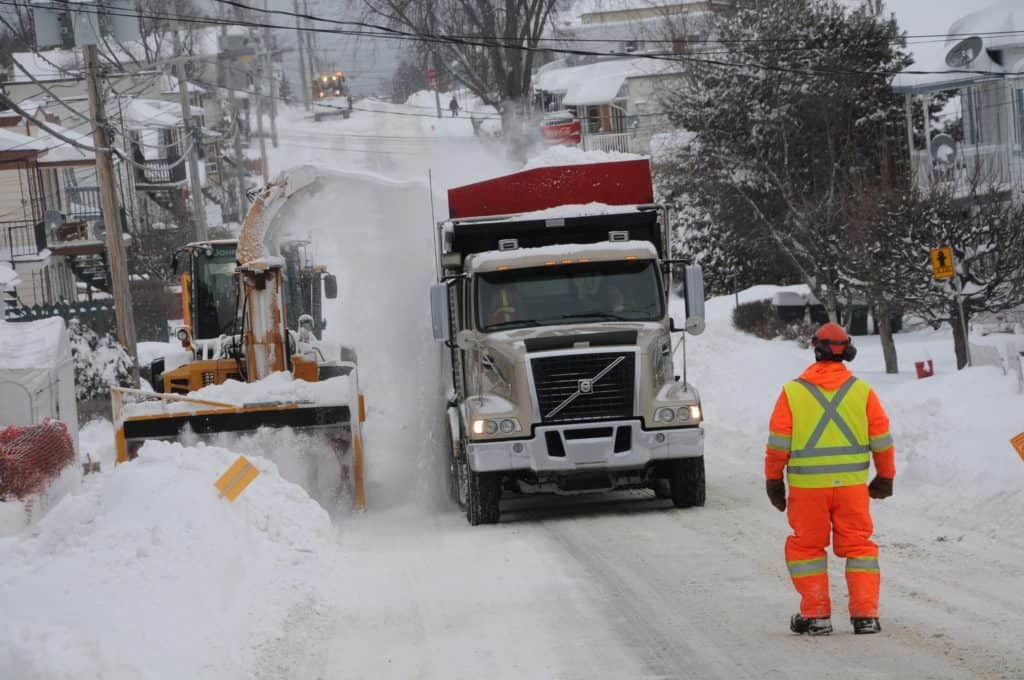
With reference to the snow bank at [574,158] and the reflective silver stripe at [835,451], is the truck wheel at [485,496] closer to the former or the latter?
the snow bank at [574,158]

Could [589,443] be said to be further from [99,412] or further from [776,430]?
[99,412]

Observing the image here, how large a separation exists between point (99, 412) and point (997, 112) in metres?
20.6

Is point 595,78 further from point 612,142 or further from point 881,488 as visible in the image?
point 881,488

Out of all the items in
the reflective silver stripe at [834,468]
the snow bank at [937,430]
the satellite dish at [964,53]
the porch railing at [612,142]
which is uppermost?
the porch railing at [612,142]

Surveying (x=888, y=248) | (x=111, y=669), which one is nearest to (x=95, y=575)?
(x=111, y=669)

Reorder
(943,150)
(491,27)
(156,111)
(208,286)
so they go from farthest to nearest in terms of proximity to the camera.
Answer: (156,111), (491,27), (943,150), (208,286)

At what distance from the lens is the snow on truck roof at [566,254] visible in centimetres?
1297

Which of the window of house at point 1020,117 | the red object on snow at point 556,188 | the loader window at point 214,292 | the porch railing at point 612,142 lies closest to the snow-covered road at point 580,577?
the loader window at point 214,292

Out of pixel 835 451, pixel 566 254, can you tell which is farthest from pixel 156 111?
pixel 835 451

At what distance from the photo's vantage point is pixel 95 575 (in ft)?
27.3

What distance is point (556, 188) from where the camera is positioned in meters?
14.0

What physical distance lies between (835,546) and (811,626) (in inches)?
18.2

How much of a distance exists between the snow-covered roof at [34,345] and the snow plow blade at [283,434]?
7.91 feet

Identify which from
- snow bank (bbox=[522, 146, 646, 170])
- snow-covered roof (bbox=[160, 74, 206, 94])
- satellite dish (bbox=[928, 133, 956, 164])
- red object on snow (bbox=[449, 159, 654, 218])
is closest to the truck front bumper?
red object on snow (bbox=[449, 159, 654, 218])
